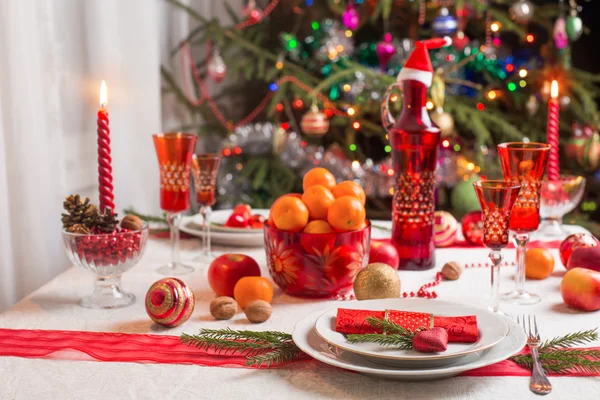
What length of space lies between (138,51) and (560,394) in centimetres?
195

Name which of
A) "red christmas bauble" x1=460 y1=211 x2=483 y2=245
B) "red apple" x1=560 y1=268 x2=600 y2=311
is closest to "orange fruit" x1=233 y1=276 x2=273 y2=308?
"red apple" x1=560 y1=268 x2=600 y2=311

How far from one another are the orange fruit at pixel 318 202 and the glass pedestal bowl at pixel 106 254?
0.87 feet

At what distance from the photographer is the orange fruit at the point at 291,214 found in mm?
1137

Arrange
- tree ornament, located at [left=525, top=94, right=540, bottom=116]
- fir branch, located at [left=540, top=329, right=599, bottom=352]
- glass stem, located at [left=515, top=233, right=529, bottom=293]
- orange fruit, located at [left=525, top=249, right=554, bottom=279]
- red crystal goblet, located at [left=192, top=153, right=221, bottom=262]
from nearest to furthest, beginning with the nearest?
fir branch, located at [left=540, top=329, right=599, bottom=352] < glass stem, located at [left=515, top=233, right=529, bottom=293] < orange fruit, located at [left=525, top=249, right=554, bottom=279] < red crystal goblet, located at [left=192, top=153, right=221, bottom=262] < tree ornament, located at [left=525, top=94, right=540, bottom=116]

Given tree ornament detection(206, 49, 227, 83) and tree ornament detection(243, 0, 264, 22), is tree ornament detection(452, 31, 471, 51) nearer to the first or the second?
tree ornament detection(243, 0, 264, 22)

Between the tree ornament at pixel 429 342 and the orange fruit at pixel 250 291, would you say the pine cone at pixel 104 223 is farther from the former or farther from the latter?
the tree ornament at pixel 429 342

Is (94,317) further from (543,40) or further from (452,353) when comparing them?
(543,40)

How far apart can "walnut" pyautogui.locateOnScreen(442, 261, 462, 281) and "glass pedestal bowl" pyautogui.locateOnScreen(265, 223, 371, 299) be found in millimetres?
191

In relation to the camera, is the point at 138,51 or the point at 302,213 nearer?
the point at 302,213

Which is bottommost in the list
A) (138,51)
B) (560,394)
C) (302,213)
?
(560,394)

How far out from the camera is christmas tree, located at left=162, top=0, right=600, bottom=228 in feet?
8.80

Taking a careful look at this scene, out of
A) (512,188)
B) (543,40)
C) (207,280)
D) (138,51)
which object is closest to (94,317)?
(207,280)

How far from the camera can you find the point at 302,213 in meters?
1.14

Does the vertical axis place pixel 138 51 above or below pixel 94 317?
above
